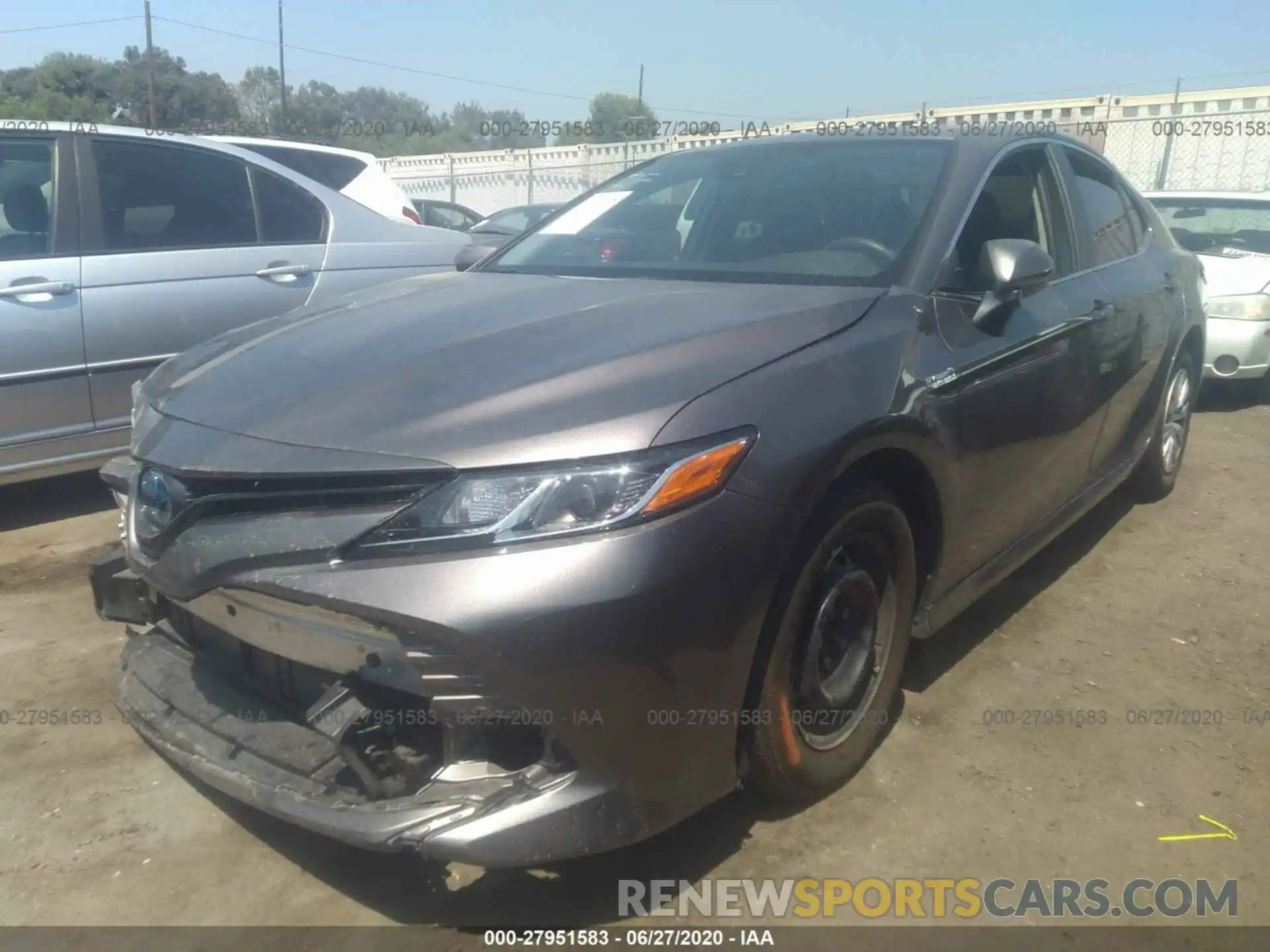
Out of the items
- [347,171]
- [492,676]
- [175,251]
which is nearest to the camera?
[492,676]

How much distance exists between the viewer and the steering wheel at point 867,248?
2.74m

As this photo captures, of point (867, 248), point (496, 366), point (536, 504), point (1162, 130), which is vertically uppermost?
point (1162, 130)

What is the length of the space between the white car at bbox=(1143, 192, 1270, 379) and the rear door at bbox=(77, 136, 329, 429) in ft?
17.1

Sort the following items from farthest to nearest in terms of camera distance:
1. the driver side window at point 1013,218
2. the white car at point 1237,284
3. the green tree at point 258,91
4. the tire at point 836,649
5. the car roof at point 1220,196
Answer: the green tree at point 258,91 < the car roof at point 1220,196 < the white car at point 1237,284 < the driver side window at point 1013,218 < the tire at point 836,649

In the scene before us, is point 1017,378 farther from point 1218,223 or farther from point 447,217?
point 447,217

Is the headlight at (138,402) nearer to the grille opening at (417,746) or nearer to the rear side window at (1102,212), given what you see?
the grille opening at (417,746)

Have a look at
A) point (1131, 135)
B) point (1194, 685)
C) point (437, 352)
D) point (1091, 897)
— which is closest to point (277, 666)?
point (437, 352)

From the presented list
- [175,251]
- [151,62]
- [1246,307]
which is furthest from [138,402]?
[151,62]

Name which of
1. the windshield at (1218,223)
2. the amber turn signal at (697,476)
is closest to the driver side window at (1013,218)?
the amber turn signal at (697,476)

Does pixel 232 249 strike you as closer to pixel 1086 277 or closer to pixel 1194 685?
pixel 1086 277

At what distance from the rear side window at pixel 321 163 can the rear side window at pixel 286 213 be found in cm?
75

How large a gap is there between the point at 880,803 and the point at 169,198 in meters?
4.02

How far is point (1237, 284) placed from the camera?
692cm

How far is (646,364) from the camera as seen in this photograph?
82.4 inches
